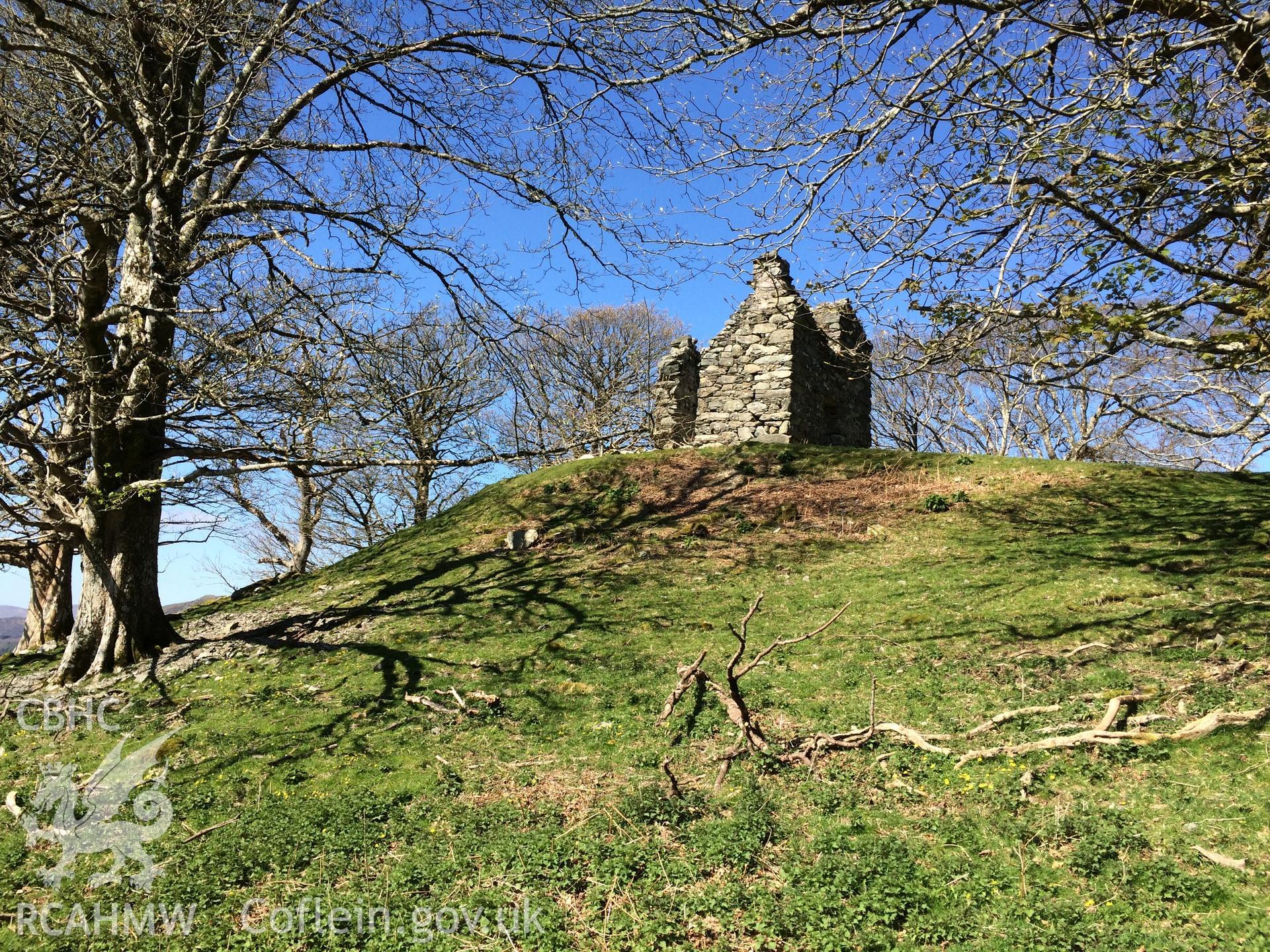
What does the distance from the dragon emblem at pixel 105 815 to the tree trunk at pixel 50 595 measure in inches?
263

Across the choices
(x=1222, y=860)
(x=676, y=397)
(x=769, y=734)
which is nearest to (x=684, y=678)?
(x=769, y=734)

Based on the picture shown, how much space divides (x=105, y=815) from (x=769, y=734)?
5.33 metres

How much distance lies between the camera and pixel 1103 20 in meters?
5.63

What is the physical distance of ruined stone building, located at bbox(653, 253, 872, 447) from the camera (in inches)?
623

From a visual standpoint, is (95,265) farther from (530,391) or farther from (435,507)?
(435,507)

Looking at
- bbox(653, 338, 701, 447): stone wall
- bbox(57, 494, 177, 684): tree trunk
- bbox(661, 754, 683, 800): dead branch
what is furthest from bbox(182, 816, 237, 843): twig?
bbox(653, 338, 701, 447): stone wall

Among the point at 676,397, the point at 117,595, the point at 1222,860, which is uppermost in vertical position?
the point at 676,397

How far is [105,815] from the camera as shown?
585 cm

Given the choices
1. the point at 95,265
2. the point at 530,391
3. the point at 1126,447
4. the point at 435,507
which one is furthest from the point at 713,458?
the point at 1126,447

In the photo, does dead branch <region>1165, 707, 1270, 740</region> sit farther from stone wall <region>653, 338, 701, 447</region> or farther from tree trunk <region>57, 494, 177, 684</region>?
stone wall <region>653, 338, 701, 447</region>

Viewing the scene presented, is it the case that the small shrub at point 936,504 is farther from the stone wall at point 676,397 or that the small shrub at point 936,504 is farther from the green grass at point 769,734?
the stone wall at point 676,397

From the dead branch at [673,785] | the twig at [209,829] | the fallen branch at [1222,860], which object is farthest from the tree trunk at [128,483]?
the fallen branch at [1222,860]

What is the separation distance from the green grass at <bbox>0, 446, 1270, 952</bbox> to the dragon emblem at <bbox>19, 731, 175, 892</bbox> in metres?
0.15

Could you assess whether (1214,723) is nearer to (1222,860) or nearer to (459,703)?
(1222,860)
